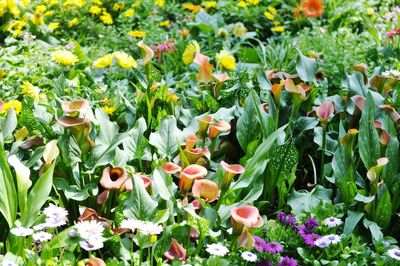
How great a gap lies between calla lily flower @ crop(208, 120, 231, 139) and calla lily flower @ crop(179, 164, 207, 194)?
0.26 meters

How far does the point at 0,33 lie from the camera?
4.93 metres

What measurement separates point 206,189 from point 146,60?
0.91 m

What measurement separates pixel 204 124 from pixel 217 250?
73 cm

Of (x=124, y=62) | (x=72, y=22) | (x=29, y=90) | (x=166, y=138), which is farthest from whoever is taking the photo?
(x=72, y=22)

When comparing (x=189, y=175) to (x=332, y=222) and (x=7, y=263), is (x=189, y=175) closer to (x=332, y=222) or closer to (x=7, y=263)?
(x=332, y=222)

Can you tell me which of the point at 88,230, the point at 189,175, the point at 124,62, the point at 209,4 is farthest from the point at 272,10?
the point at 88,230

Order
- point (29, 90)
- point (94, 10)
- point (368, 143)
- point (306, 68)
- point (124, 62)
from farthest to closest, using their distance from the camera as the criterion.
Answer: point (94, 10) → point (124, 62) → point (29, 90) → point (306, 68) → point (368, 143)

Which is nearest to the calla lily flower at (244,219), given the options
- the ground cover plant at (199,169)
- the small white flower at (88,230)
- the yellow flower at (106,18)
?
the ground cover plant at (199,169)

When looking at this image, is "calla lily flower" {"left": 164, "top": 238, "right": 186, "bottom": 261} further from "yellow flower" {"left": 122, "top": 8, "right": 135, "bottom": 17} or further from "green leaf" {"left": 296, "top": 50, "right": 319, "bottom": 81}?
"yellow flower" {"left": 122, "top": 8, "right": 135, "bottom": 17}

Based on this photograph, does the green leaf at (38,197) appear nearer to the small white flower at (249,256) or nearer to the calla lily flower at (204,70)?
the small white flower at (249,256)

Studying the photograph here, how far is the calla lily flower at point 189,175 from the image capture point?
2.54m

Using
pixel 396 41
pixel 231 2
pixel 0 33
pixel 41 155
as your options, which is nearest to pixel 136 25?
pixel 231 2

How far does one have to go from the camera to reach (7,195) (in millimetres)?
2445

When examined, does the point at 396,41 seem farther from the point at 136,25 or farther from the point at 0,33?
the point at 0,33
